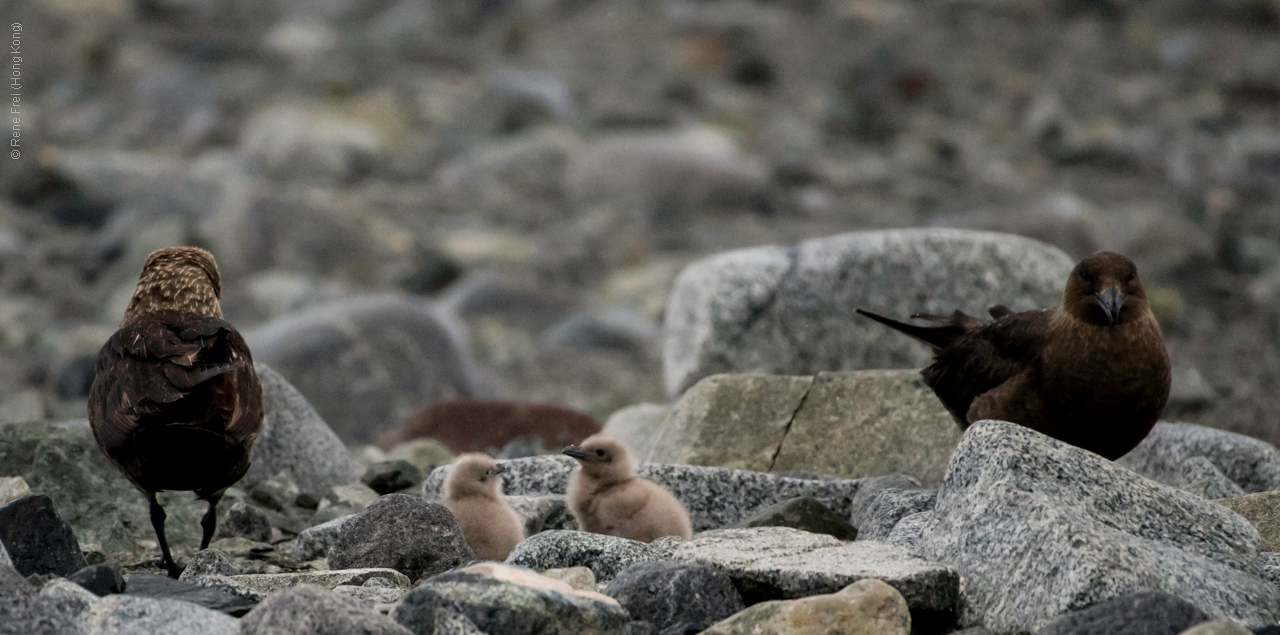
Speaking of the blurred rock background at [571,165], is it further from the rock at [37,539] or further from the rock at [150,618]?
the rock at [150,618]

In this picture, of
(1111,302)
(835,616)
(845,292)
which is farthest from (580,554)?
(845,292)

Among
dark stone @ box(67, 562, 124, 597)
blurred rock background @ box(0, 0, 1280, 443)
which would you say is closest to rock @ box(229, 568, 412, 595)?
dark stone @ box(67, 562, 124, 597)

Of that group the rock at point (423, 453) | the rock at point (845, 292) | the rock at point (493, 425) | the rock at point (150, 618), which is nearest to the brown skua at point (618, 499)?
the rock at point (150, 618)

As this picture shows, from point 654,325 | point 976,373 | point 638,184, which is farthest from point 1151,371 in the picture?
point 638,184

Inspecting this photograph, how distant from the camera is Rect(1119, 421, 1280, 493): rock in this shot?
6848 millimetres

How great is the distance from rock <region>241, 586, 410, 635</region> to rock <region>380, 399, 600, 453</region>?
5273 millimetres

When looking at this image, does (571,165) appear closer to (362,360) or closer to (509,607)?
(362,360)

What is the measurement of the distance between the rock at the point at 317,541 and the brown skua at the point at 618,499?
1.05 metres

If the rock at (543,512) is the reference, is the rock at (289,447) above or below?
above

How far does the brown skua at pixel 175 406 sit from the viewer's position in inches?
203

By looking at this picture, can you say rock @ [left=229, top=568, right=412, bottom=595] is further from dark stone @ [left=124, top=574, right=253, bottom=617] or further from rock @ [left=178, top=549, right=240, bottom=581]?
dark stone @ [left=124, top=574, right=253, bottom=617]

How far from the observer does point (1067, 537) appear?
438 centimetres

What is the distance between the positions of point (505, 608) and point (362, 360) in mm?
7264

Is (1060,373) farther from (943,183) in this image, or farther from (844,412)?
(943,183)
